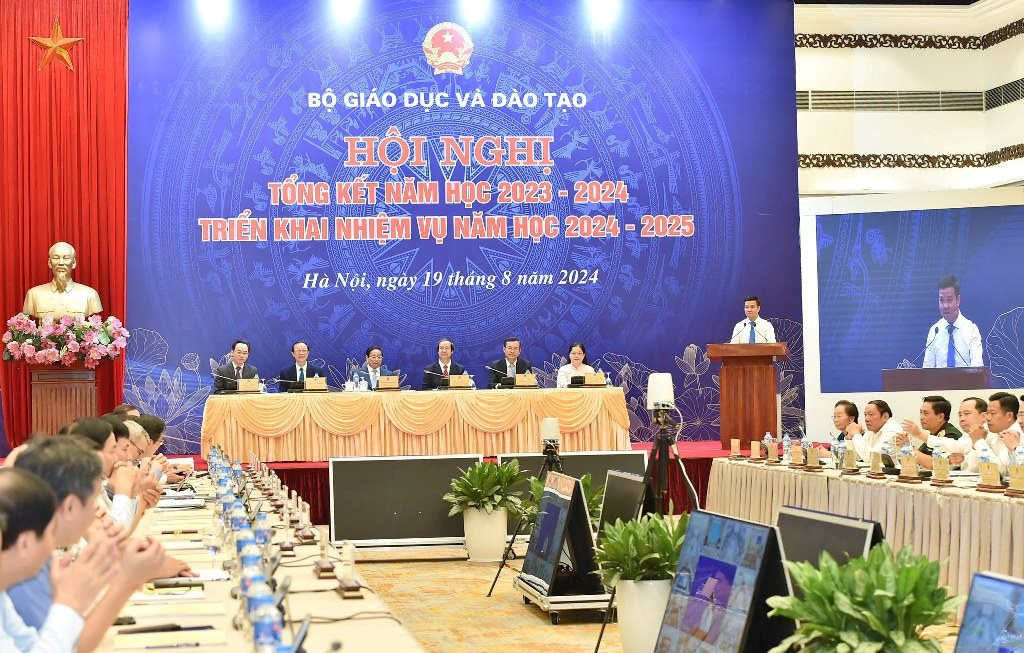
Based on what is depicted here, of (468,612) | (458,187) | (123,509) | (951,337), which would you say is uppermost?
(458,187)

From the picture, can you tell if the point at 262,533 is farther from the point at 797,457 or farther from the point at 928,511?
the point at 797,457

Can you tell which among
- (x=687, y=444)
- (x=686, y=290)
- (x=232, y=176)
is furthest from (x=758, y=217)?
(x=232, y=176)

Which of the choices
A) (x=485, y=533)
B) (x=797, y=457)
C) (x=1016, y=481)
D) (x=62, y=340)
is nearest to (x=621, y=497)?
(x=797, y=457)

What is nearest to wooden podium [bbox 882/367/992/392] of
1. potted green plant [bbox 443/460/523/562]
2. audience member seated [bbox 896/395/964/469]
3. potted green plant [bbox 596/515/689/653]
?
audience member seated [bbox 896/395/964/469]

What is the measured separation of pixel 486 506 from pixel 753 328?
4.25 meters

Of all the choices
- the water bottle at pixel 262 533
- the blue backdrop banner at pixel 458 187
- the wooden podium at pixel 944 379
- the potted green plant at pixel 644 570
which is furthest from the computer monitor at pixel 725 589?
the wooden podium at pixel 944 379

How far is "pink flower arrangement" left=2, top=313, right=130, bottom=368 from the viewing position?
35.7 feet

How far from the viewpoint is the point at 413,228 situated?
12.6 meters

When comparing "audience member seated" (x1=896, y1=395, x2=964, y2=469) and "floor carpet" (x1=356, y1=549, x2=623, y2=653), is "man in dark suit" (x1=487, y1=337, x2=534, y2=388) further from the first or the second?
"audience member seated" (x1=896, y1=395, x2=964, y2=469)

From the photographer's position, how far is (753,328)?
38.4 ft

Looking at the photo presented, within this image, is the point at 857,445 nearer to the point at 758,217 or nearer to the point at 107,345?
the point at 758,217

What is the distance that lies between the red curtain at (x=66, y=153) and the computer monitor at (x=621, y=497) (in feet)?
22.6

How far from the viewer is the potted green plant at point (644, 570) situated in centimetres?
498

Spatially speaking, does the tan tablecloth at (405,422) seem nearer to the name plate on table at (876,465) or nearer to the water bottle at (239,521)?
the name plate on table at (876,465)
